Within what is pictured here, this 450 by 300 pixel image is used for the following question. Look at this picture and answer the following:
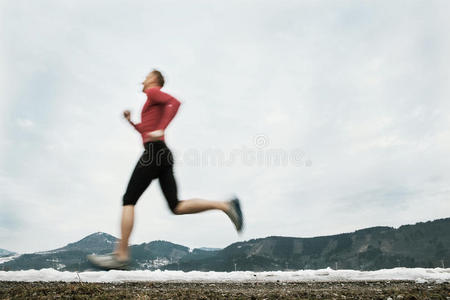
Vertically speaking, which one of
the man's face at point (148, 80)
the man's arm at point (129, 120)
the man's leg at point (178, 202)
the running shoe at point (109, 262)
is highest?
the man's face at point (148, 80)

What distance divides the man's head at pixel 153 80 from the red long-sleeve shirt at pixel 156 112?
0.20m

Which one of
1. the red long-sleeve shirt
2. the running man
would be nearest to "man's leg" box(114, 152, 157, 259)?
the running man

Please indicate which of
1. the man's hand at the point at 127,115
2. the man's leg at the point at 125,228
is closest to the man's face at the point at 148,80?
the man's hand at the point at 127,115

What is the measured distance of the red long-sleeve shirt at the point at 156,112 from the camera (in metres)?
4.64

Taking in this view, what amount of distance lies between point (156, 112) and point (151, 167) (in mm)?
764

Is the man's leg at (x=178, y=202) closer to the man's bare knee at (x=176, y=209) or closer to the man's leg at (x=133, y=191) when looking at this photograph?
the man's bare knee at (x=176, y=209)

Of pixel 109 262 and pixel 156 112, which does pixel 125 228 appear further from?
pixel 156 112

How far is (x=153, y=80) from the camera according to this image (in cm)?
491

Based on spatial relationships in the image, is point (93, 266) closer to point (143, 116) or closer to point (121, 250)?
point (121, 250)

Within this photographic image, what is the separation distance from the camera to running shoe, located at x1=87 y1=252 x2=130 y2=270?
170 inches

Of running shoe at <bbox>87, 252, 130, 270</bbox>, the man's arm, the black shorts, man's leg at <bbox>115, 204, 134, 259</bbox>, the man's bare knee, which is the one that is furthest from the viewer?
the man's bare knee

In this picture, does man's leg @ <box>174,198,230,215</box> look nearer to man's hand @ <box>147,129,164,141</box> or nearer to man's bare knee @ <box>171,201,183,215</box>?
man's bare knee @ <box>171,201,183,215</box>

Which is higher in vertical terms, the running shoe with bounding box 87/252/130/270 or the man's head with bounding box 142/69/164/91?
the man's head with bounding box 142/69/164/91

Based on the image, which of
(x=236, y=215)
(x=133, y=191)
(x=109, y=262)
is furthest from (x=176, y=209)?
(x=109, y=262)
